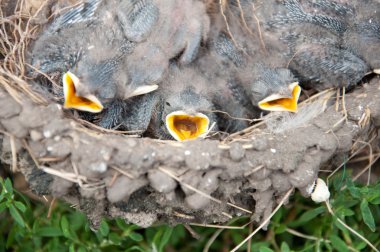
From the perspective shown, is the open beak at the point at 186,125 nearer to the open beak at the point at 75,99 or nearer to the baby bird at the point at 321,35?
the open beak at the point at 75,99

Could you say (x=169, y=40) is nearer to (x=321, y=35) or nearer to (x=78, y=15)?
(x=78, y=15)

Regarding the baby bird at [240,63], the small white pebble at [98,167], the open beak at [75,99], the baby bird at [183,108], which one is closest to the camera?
the small white pebble at [98,167]

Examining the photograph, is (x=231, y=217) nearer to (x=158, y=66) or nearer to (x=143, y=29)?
(x=158, y=66)

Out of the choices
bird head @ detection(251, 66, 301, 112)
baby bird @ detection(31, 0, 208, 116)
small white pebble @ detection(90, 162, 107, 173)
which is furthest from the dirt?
baby bird @ detection(31, 0, 208, 116)

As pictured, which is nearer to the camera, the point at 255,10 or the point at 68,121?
the point at 68,121

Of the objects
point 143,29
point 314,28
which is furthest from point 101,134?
point 314,28

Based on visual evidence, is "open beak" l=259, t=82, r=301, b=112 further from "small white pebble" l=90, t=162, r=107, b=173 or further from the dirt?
"small white pebble" l=90, t=162, r=107, b=173

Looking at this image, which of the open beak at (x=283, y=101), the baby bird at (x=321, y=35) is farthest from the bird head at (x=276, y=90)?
the baby bird at (x=321, y=35)
